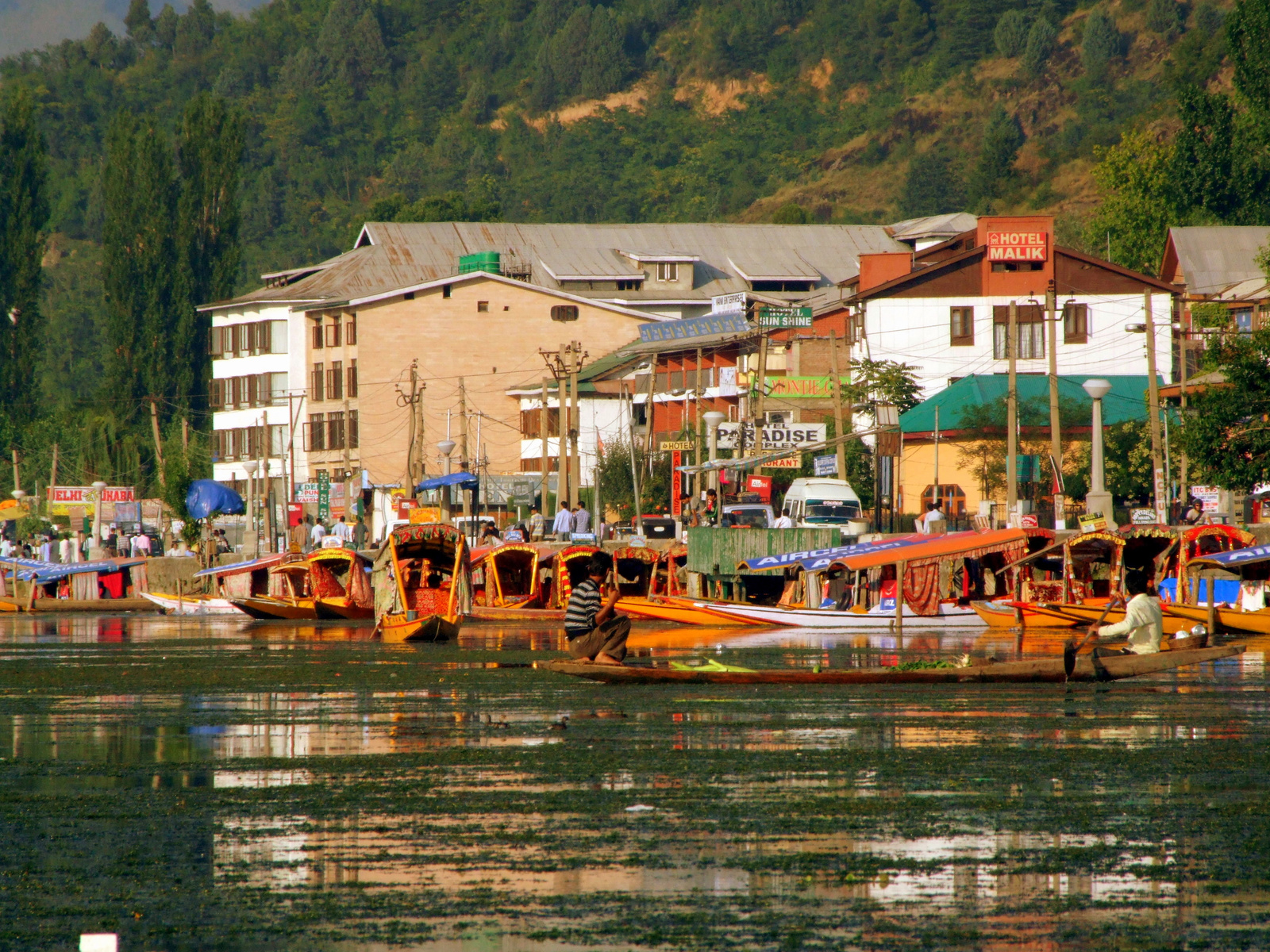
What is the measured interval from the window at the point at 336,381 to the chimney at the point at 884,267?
83.2 ft

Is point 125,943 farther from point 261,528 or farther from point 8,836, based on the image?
point 261,528

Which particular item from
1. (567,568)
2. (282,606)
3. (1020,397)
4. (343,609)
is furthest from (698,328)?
(282,606)

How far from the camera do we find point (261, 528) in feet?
242

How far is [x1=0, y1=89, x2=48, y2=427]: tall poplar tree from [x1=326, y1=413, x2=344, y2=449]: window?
20.3 meters

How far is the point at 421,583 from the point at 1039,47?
5173 inches

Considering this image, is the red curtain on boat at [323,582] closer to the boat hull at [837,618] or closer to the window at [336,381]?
the boat hull at [837,618]

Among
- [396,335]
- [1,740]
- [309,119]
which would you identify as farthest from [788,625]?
[309,119]

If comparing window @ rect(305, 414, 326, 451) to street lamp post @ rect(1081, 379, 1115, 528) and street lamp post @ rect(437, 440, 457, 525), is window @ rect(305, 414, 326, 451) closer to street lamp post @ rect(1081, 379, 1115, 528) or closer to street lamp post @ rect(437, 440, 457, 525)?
street lamp post @ rect(437, 440, 457, 525)

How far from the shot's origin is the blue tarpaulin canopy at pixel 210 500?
216 feet

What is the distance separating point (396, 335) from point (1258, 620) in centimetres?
5406

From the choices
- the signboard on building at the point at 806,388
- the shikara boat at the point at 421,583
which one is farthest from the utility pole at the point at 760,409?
the signboard on building at the point at 806,388

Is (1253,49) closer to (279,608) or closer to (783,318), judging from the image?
(783,318)

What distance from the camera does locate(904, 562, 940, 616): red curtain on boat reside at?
38.0 metres

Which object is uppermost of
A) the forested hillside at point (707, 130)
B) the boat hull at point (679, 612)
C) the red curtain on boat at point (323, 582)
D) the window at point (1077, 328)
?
the forested hillside at point (707, 130)
